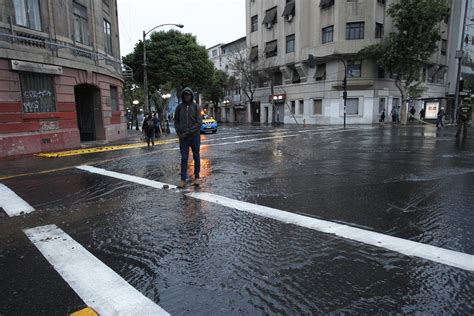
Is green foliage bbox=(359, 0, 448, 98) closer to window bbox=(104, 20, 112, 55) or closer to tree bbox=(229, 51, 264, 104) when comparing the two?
tree bbox=(229, 51, 264, 104)

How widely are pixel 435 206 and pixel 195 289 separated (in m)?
3.95

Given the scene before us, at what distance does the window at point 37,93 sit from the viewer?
13.3 metres

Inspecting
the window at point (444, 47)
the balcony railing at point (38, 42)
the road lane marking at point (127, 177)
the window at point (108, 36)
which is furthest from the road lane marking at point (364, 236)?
the window at point (444, 47)

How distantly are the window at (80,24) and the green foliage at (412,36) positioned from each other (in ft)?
83.4

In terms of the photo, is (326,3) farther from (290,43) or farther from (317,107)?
(317,107)

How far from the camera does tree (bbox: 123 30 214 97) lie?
35344 millimetres

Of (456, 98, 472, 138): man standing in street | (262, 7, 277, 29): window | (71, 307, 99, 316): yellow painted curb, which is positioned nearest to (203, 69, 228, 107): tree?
(262, 7, 277, 29): window

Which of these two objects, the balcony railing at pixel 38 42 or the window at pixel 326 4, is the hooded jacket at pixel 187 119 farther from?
the window at pixel 326 4

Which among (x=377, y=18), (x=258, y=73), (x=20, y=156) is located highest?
(x=377, y=18)

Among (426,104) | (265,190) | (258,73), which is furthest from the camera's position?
(258,73)

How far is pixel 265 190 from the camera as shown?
20.1 feet

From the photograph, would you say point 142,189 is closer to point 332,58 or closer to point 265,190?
point 265,190

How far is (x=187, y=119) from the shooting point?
636cm

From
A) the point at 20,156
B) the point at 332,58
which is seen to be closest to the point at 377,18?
the point at 332,58
